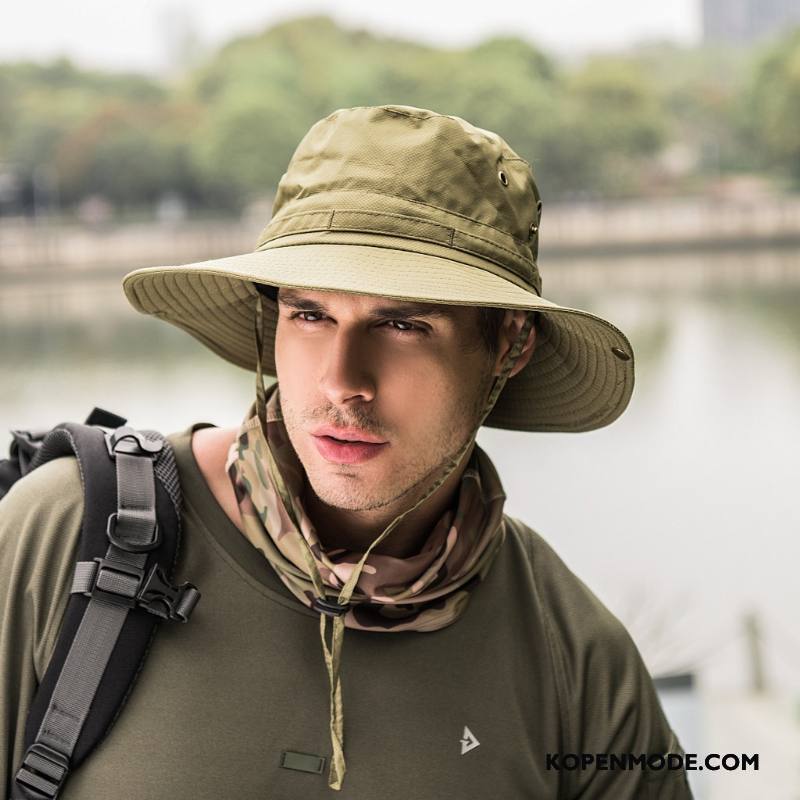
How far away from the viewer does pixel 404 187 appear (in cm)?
99

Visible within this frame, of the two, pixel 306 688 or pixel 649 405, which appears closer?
pixel 306 688

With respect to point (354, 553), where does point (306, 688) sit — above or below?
below

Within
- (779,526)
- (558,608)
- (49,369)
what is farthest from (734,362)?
(558,608)

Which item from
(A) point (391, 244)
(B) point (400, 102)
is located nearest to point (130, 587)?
(A) point (391, 244)

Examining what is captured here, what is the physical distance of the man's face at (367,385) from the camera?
38.4 inches

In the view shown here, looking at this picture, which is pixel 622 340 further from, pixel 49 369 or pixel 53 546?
pixel 49 369

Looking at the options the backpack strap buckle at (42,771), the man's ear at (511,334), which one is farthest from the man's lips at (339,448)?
the backpack strap buckle at (42,771)

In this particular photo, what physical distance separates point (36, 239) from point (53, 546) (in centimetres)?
999

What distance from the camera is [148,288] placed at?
1131 millimetres

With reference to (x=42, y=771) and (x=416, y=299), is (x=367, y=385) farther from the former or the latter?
(x=42, y=771)

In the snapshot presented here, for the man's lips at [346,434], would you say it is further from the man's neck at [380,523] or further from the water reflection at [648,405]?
the water reflection at [648,405]

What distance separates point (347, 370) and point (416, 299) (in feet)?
0.30

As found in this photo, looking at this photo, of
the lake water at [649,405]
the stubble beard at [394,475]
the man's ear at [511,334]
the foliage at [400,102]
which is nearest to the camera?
the stubble beard at [394,475]

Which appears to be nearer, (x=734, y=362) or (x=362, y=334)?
(x=362, y=334)
